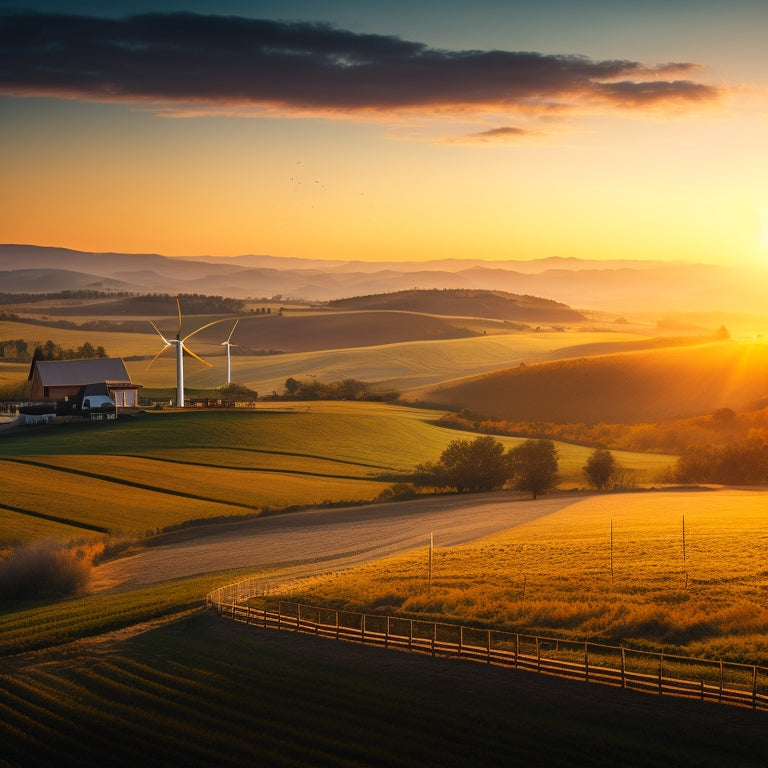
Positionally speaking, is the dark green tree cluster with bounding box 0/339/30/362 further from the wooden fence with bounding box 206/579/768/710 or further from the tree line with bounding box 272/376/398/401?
the wooden fence with bounding box 206/579/768/710

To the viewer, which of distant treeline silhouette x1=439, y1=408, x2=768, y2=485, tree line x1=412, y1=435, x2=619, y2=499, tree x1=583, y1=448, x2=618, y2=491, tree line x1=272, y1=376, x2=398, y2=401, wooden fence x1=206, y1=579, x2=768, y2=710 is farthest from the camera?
tree line x1=272, y1=376, x2=398, y2=401

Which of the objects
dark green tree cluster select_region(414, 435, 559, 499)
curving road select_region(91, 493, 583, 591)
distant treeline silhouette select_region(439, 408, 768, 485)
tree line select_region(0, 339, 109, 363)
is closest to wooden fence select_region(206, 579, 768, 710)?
curving road select_region(91, 493, 583, 591)

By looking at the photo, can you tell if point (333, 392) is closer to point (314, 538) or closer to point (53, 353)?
point (53, 353)

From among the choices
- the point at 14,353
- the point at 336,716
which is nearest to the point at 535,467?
the point at 336,716

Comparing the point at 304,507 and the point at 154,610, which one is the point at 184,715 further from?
the point at 304,507

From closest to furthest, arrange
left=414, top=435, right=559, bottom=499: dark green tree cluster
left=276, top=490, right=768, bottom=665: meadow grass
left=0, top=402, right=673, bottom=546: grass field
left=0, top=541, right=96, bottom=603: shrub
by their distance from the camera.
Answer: left=276, top=490, right=768, bottom=665: meadow grass < left=0, top=541, right=96, bottom=603: shrub < left=0, top=402, right=673, bottom=546: grass field < left=414, top=435, right=559, bottom=499: dark green tree cluster

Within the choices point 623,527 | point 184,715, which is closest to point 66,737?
point 184,715

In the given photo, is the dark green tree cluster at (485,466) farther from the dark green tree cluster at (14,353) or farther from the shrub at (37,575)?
the dark green tree cluster at (14,353)
